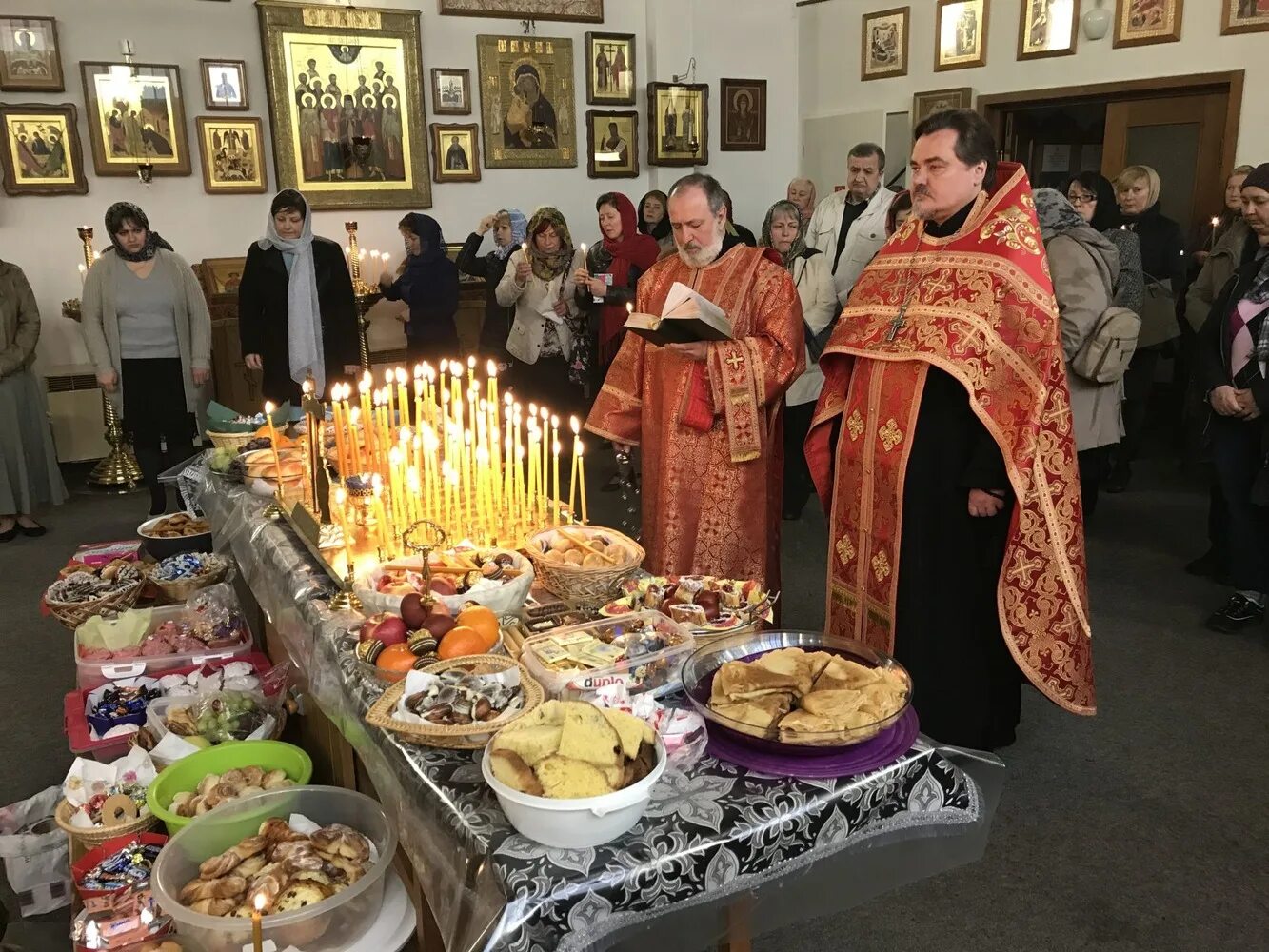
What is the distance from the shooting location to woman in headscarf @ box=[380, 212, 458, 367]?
7.24m

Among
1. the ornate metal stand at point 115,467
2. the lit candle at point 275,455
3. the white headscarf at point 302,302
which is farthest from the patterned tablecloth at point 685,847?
the ornate metal stand at point 115,467

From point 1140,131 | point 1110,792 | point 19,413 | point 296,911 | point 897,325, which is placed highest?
point 1140,131

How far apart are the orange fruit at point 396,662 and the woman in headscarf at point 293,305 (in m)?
4.04

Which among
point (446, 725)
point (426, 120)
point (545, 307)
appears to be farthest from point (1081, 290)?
point (426, 120)

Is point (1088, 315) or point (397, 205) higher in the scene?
point (397, 205)

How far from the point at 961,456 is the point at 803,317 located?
7.43 ft

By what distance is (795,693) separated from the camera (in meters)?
1.77

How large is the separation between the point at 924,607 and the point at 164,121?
23.2 feet

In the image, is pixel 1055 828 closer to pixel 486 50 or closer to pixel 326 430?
pixel 326 430

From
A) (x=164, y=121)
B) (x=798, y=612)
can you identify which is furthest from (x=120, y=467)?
(x=798, y=612)

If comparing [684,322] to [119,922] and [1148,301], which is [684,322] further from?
[1148,301]

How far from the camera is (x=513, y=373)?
6379mm

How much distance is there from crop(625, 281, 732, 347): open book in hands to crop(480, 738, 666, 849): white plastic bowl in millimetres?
1852

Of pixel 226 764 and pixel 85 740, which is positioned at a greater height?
pixel 226 764
